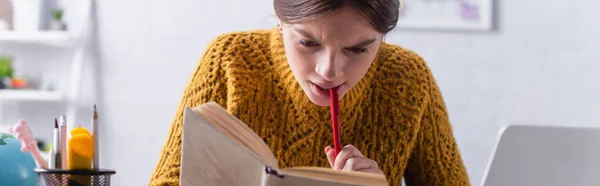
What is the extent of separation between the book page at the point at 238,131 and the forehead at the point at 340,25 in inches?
8.8

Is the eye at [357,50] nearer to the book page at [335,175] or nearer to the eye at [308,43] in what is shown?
the eye at [308,43]

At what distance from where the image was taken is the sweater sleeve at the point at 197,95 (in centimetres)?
113

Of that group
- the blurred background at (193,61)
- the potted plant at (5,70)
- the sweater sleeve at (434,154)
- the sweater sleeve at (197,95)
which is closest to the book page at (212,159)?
the sweater sleeve at (197,95)

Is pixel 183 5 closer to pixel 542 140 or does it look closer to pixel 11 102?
pixel 11 102

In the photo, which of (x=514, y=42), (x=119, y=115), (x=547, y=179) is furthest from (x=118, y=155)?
(x=547, y=179)

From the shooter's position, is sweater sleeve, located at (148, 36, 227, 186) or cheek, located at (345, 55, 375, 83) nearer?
cheek, located at (345, 55, 375, 83)

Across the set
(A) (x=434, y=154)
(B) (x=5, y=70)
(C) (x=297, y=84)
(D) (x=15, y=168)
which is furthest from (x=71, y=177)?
(B) (x=5, y=70)

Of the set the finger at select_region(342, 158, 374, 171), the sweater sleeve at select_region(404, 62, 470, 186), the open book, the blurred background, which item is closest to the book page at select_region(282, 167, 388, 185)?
the open book

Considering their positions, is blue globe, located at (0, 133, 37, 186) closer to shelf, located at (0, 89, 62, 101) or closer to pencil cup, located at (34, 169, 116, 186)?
pencil cup, located at (34, 169, 116, 186)

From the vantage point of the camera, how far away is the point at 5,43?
2975 millimetres

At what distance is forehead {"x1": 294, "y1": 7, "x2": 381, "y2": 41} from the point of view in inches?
34.3

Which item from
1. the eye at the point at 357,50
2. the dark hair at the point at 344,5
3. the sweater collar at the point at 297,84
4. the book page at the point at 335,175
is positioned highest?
the dark hair at the point at 344,5

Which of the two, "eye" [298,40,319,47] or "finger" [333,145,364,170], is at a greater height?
"eye" [298,40,319,47]

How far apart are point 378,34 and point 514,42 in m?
1.78
